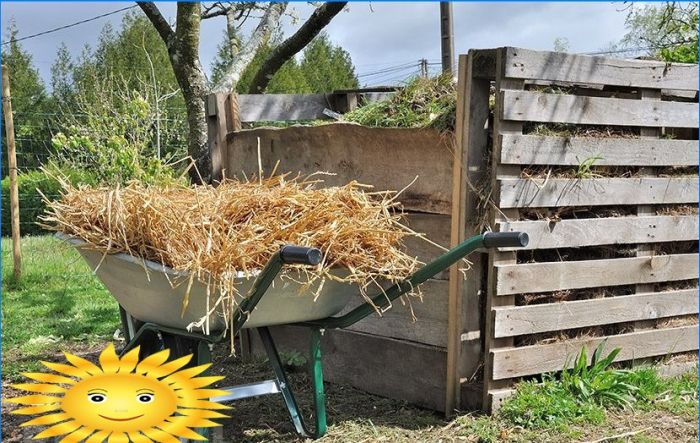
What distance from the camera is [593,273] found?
141 inches

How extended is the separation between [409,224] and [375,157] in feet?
1.13

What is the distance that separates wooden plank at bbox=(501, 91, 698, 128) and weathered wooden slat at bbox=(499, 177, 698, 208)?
0.26 metres

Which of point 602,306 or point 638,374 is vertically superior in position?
point 602,306

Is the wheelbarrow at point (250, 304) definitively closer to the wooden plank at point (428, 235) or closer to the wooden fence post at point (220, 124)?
the wooden plank at point (428, 235)

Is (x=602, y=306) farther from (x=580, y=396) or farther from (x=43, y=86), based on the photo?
(x=43, y=86)

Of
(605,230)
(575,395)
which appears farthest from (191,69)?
(575,395)

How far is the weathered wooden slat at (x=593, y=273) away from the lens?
10.9 feet

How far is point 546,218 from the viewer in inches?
134

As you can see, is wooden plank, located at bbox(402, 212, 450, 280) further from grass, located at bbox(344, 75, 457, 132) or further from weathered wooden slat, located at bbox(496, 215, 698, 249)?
grass, located at bbox(344, 75, 457, 132)

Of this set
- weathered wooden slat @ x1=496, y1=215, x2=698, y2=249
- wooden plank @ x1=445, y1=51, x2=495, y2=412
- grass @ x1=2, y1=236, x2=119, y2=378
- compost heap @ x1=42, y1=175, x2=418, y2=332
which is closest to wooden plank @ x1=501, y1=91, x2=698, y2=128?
wooden plank @ x1=445, y1=51, x2=495, y2=412

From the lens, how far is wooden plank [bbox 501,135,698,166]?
3248mm

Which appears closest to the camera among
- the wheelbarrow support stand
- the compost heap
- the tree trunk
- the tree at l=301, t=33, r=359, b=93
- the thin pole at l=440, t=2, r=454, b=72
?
the wheelbarrow support stand

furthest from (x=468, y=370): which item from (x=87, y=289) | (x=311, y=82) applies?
(x=311, y=82)

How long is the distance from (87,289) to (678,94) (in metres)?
5.10
